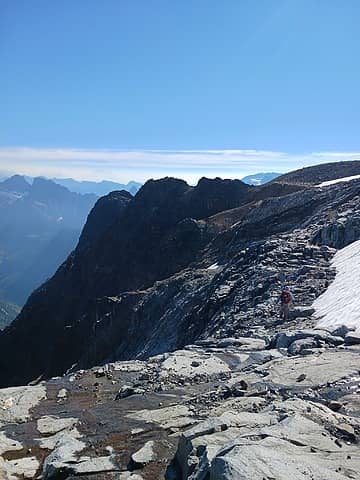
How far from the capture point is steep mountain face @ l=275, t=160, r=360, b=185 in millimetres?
88938

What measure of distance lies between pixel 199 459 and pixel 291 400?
4162 millimetres

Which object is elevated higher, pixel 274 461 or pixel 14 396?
pixel 274 461

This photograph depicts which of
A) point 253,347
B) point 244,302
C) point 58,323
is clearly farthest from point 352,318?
point 58,323

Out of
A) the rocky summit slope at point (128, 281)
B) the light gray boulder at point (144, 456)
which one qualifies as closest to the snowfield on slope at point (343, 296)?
the light gray boulder at point (144, 456)

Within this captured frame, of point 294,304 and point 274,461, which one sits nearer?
point 274,461

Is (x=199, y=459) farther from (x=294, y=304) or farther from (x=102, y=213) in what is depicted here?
(x=102, y=213)

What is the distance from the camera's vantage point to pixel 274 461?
9336mm

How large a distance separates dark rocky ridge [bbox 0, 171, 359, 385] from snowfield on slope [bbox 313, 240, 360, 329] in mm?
1158


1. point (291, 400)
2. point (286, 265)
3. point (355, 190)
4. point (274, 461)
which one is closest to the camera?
point (274, 461)

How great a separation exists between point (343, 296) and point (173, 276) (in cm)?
4210

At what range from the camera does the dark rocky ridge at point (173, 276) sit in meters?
38.1

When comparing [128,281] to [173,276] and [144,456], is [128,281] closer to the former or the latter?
[173,276]

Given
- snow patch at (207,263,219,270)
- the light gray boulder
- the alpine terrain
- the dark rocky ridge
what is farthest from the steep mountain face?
the light gray boulder

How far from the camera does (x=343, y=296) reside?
2847cm
